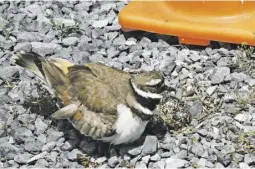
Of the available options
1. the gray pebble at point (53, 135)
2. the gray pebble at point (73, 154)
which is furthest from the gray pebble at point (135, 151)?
the gray pebble at point (53, 135)

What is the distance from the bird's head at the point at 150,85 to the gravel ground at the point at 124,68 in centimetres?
43

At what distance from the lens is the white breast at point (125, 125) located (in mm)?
6094

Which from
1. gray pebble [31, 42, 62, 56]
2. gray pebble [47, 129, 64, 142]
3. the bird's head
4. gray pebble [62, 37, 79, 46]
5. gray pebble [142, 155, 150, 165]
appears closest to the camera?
the bird's head

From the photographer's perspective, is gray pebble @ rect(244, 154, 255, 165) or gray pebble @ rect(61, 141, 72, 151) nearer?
gray pebble @ rect(244, 154, 255, 165)

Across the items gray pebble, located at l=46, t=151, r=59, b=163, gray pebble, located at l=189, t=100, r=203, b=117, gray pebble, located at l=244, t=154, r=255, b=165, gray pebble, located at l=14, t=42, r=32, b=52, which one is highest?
gray pebble, located at l=189, t=100, r=203, b=117

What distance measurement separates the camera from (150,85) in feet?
19.9

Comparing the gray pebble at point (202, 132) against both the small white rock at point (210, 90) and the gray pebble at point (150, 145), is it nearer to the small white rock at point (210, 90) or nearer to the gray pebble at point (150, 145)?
the gray pebble at point (150, 145)

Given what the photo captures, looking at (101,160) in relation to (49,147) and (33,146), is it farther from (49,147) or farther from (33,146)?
(33,146)

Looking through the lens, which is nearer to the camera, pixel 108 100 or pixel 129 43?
pixel 108 100

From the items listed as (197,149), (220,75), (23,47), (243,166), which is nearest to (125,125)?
(197,149)

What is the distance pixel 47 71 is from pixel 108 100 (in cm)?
67

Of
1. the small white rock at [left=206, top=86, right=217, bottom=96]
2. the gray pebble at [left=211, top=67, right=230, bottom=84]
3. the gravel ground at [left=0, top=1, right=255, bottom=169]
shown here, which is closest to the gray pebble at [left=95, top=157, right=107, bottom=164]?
the gravel ground at [left=0, top=1, right=255, bottom=169]

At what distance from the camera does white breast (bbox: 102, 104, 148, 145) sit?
20.0ft

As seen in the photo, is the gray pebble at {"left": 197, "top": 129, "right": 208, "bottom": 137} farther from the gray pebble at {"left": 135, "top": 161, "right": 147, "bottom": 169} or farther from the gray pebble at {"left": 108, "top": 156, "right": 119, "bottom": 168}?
the gray pebble at {"left": 108, "top": 156, "right": 119, "bottom": 168}
